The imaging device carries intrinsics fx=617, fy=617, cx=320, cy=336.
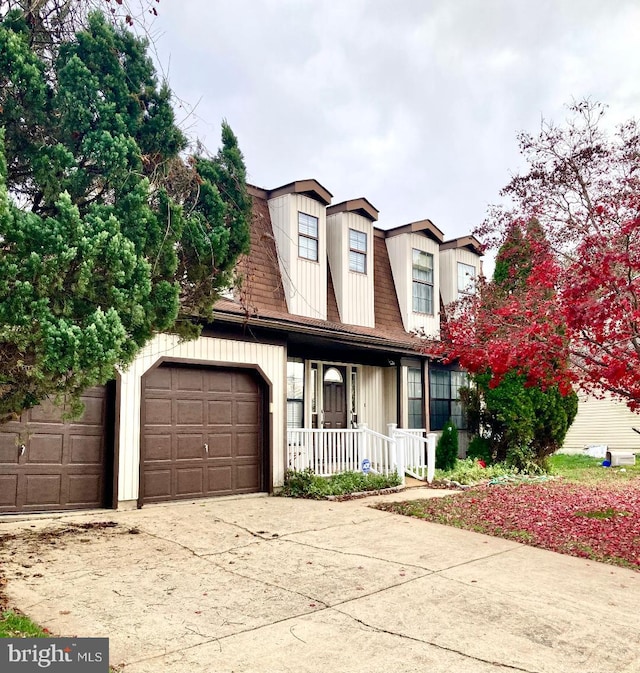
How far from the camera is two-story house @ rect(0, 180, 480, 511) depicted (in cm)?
872

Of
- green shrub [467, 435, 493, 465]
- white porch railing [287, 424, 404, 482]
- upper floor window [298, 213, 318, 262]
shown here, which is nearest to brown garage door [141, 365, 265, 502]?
white porch railing [287, 424, 404, 482]

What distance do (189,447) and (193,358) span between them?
1.42 metres

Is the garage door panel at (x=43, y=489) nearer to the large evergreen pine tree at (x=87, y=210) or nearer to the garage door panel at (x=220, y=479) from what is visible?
the garage door panel at (x=220, y=479)

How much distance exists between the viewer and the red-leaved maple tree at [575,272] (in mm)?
7164

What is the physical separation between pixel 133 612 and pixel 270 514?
13.8ft

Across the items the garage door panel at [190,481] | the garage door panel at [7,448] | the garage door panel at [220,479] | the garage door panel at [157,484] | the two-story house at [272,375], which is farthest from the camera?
the garage door panel at [220,479]

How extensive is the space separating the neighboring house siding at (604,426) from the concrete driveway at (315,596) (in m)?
17.1

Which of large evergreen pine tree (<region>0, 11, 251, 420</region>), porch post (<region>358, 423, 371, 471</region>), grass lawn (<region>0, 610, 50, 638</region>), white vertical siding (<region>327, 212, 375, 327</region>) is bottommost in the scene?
grass lawn (<region>0, 610, 50, 638</region>)

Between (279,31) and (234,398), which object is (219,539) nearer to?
(234,398)

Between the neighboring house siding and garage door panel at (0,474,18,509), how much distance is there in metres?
20.0

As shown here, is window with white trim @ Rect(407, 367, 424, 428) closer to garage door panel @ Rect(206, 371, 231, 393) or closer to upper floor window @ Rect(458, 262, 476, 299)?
upper floor window @ Rect(458, 262, 476, 299)

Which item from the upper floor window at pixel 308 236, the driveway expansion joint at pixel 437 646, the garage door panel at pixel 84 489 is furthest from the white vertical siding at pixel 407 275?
the driveway expansion joint at pixel 437 646

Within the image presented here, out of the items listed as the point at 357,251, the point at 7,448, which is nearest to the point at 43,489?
the point at 7,448

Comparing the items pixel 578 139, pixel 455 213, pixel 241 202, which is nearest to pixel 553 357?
pixel 578 139
